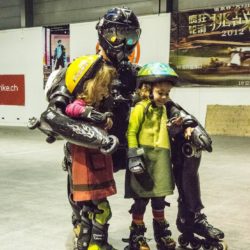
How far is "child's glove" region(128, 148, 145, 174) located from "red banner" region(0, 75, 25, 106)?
9761 mm

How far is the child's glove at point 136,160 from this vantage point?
2.57 meters

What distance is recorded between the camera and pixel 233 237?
Answer: 319 centimetres

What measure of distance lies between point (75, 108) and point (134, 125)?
0.40m

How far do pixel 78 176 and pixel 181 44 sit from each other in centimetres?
777

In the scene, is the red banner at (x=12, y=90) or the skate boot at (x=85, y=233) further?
the red banner at (x=12, y=90)

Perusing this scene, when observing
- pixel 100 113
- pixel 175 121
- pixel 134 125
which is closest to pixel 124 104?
pixel 134 125

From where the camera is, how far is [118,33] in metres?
2.84

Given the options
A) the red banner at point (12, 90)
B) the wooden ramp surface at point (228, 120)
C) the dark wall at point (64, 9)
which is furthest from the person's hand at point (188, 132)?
the red banner at point (12, 90)

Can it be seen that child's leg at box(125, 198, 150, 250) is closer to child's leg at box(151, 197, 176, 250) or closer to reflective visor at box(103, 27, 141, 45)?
child's leg at box(151, 197, 176, 250)

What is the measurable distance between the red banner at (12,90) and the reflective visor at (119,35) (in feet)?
31.1

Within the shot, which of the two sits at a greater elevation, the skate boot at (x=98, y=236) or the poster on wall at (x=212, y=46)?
the poster on wall at (x=212, y=46)

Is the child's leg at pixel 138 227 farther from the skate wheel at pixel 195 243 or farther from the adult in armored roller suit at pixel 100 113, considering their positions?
the skate wheel at pixel 195 243

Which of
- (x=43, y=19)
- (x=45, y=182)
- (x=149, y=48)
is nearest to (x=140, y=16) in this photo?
(x=149, y=48)

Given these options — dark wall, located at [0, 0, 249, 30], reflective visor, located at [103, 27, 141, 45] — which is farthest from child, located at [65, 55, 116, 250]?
dark wall, located at [0, 0, 249, 30]
